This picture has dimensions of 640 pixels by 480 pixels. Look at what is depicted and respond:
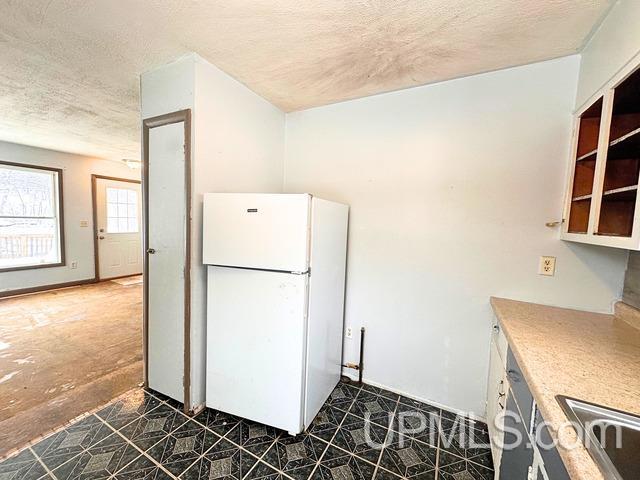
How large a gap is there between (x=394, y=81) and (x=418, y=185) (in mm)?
764

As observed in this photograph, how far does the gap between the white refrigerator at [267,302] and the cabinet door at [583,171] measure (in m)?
1.40

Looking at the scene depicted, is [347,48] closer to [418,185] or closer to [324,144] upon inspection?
[324,144]

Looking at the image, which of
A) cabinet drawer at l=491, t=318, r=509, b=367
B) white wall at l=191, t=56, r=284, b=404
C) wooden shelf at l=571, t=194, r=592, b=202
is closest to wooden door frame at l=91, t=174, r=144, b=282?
white wall at l=191, t=56, r=284, b=404

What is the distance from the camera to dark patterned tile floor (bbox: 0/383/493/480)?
1.44 metres

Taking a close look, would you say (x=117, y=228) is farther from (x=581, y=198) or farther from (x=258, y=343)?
(x=581, y=198)

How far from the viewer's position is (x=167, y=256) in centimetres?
191

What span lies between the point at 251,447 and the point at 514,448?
1.35 m

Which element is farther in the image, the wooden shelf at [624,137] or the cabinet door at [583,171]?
the cabinet door at [583,171]

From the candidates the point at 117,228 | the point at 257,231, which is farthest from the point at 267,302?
the point at 117,228

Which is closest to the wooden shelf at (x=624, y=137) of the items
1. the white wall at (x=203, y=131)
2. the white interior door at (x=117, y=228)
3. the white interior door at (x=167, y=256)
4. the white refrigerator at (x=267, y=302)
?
the white refrigerator at (x=267, y=302)

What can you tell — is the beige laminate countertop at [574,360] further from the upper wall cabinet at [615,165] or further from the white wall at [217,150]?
the white wall at [217,150]

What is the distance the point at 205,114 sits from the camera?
5.89 feet

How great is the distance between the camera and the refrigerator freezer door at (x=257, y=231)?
154 cm

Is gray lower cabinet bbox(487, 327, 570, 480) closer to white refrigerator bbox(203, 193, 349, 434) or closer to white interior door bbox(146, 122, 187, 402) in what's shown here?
white refrigerator bbox(203, 193, 349, 434)
